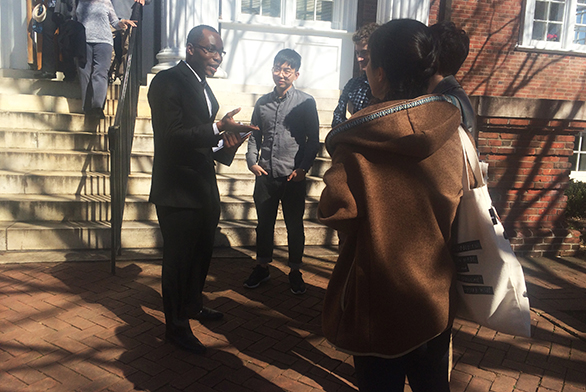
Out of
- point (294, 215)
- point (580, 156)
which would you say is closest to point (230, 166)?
point (294, 215)

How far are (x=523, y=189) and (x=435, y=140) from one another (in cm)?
478

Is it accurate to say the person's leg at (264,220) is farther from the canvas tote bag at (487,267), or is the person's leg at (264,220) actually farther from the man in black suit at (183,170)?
the canvas tote bag at (487,267)

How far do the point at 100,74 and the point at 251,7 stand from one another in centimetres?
372

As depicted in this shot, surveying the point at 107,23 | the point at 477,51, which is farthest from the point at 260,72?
the point at 477,51

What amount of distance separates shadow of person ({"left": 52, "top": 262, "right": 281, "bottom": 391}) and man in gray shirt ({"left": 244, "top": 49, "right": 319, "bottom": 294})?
0.98 meters

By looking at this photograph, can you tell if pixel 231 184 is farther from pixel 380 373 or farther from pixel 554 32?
pixel 554 32

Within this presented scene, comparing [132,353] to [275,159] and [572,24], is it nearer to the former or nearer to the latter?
[275,159]

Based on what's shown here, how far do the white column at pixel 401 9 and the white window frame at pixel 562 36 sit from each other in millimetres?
4055

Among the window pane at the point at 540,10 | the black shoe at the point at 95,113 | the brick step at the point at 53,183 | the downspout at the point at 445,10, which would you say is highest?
the window pane at the point at 540,10

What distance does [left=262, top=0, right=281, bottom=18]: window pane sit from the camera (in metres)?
9.34

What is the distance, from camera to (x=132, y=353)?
3.19 metres

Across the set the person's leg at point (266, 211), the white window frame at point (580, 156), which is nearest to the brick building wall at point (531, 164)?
the person's leg at point (266, 211)

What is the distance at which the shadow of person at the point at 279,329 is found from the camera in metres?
3.03

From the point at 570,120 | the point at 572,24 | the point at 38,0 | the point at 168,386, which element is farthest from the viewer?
the point at 572,24
